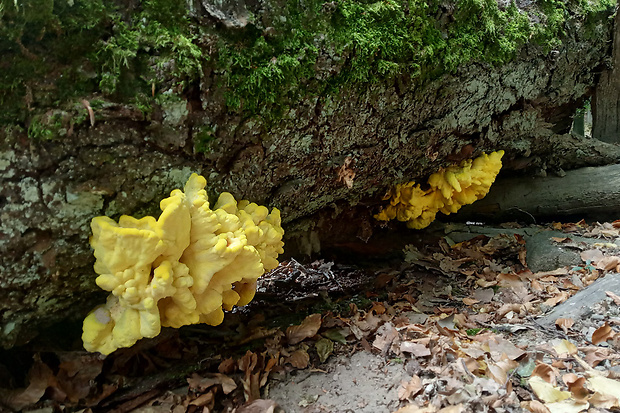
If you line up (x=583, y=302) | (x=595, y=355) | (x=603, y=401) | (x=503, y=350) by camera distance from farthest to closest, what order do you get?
(x=583, y=302), (x=503, y=350), (x=595, y=355), (x=603, y=401)

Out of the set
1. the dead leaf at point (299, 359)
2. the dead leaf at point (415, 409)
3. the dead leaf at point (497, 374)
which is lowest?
the dead leaf at point (299, 359)

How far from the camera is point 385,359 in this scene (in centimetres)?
231

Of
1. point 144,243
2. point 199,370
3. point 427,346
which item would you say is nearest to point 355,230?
point 427,346

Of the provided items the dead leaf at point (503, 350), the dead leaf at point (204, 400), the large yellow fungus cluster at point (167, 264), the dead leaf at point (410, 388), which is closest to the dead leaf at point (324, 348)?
the dead leaf at point (410, 388)

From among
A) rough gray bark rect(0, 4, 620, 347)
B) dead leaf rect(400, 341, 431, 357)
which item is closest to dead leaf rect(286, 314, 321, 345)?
dead leaf rect(400, 341, 431, 357)

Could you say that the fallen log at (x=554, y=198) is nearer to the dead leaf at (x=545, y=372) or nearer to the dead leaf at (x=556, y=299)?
the dead leaf at (x=556, y=299)

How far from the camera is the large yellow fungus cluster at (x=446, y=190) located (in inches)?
138

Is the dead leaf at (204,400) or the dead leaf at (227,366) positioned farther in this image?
the dead leaf at (227,366)

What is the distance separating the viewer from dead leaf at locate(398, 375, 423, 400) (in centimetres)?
192

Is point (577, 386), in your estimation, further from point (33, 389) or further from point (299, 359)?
point (33, 389)

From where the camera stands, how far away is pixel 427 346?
2254 mm

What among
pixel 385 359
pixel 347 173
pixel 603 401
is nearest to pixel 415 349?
pixel 385 359

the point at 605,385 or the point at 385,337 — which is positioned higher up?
the point at 605,385

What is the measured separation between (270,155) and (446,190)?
1.86 m
